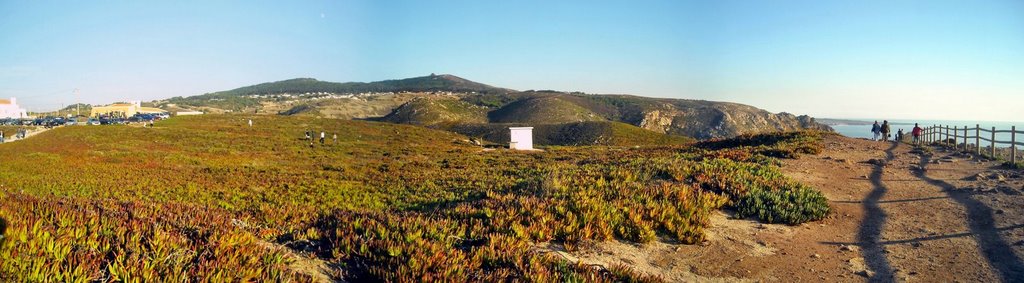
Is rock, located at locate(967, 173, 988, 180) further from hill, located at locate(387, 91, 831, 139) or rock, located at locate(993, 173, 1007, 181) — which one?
hill, located at locate(387, 91, 831, 139)

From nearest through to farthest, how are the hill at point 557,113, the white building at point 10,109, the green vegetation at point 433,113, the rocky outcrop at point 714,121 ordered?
the white building at point 10,109
the green vegetation at point 433,113
the hill at point 557,113
the rocky outcrop at point 714,121

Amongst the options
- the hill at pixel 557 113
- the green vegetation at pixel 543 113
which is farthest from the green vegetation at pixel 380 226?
the green vegetation at pixel 543 113

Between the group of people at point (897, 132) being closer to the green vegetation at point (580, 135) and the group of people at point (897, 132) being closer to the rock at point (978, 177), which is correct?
the rock at point (978, 177)

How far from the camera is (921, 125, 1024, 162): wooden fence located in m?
14.2

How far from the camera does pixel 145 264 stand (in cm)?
361

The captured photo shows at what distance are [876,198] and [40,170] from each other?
29.6 m

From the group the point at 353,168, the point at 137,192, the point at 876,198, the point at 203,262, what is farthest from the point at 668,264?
the point at 353,168

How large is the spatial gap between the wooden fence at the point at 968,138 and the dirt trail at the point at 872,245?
3811 millimetres

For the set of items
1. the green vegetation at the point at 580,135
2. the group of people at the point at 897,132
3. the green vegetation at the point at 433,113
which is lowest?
the green vegetation at the point at 580,135

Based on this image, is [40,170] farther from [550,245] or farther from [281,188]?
[550,245]

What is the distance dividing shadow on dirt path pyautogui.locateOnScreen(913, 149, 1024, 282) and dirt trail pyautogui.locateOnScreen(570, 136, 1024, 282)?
0.01m

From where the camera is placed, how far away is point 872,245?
270 inches

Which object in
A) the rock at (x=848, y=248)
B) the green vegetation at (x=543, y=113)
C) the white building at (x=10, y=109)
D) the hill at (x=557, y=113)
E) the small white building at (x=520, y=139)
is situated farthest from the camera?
the hill at (x=557, y=113)

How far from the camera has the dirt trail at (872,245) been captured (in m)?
5.67
